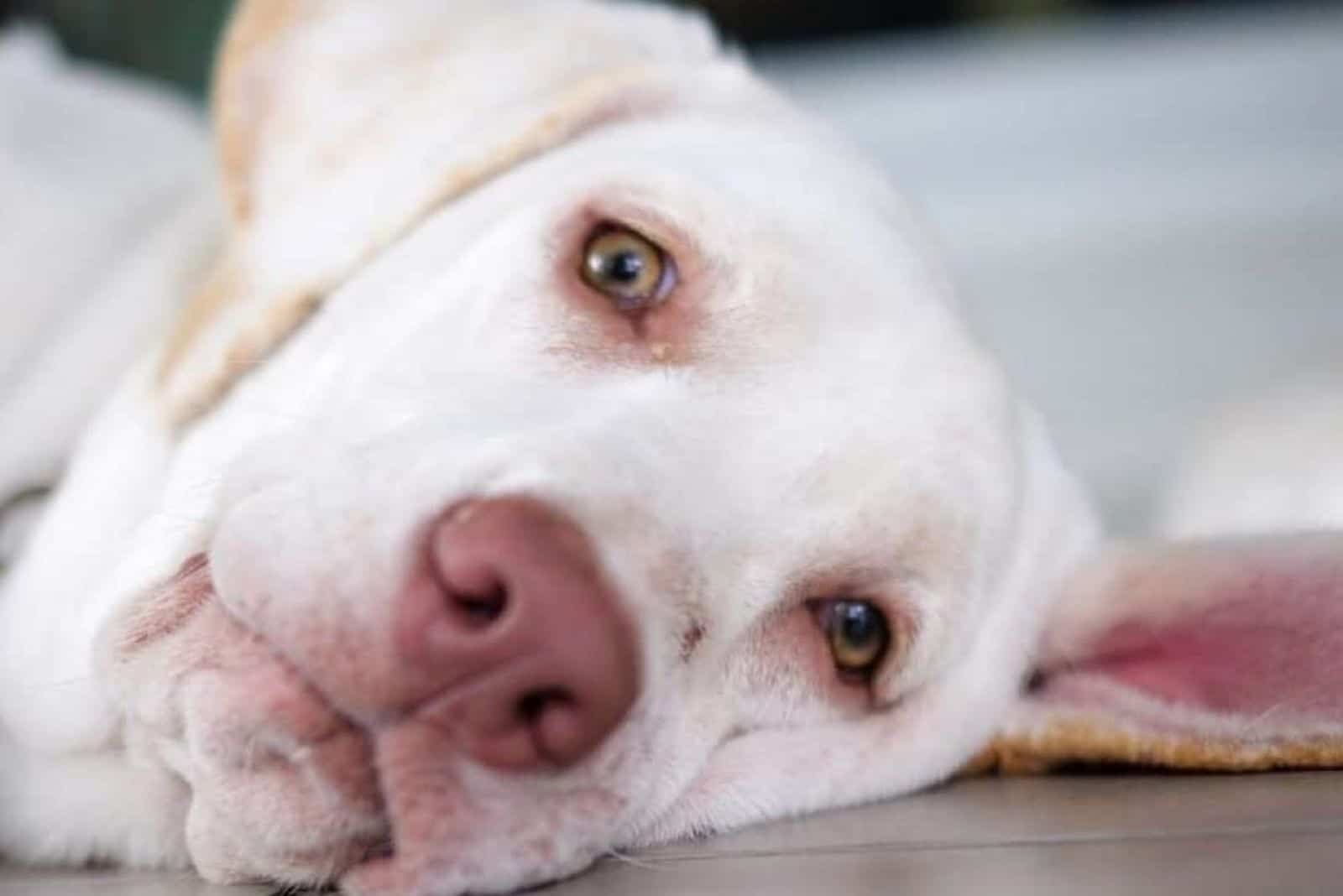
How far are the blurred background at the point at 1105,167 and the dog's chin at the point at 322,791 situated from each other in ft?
11.9

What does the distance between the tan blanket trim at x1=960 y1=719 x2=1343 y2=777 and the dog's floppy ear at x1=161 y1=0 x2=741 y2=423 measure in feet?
2.61

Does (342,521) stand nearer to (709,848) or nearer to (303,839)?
(303,839)

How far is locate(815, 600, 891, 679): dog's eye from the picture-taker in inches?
63.6

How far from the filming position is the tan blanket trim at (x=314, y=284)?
170 centimetres

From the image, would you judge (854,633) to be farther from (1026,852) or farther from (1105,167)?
(1105,167)

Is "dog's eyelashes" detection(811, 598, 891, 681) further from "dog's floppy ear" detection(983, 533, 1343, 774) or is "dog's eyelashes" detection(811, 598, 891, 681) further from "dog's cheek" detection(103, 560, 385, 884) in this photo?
"dog's cheek" detection(103, 560, 385, 884)

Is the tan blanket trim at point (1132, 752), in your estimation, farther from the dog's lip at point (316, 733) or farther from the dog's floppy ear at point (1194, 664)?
the dog's lip at point (316, 733)

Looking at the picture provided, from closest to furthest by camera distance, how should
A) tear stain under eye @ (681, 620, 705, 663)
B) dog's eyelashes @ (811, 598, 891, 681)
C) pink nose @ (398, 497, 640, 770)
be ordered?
pink nose @ (398, 497, 640, 770)
tear stain under eye @ (681, 620, 705, 663)
dog's eyelashes @ (811, 598, 891, 681)

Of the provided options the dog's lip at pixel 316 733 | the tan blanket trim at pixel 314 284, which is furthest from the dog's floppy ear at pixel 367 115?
the dog's lip at pixel 316 733

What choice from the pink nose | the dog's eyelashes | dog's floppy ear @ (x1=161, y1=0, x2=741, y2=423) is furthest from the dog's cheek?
the dog's eyelashes

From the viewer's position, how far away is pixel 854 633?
163cm

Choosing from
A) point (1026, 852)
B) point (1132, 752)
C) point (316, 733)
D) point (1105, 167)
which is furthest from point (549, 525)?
point (1105, 167)

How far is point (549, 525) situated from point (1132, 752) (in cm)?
79

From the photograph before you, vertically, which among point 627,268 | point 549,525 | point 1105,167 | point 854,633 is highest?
point 1105,167
